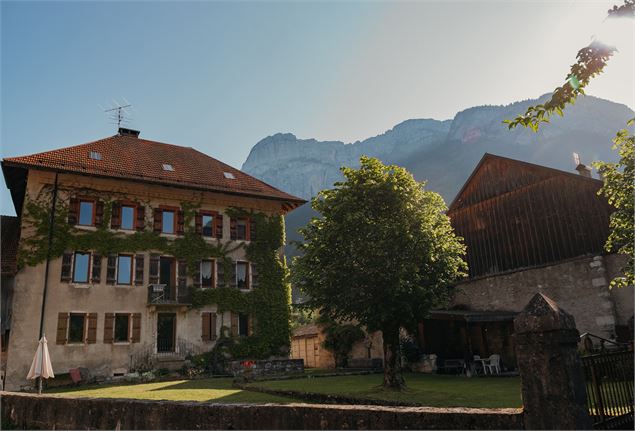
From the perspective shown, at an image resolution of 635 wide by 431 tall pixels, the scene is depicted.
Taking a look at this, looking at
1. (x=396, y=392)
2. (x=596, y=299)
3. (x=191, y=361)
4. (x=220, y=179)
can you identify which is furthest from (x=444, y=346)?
(x=220, y=179)

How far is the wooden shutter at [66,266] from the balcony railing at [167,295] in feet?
14.8

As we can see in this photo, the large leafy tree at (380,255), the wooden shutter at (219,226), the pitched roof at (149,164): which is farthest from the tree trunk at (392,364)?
the pitched roof at (149,164)

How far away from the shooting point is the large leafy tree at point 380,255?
55.4ft

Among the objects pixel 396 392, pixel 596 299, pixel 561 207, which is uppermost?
pixel 561 207

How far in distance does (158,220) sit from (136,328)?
6.85 m

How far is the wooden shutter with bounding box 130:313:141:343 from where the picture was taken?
27.8 metres

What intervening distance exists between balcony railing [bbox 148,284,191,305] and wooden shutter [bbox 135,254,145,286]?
28.0 inches

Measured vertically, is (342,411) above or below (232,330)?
below

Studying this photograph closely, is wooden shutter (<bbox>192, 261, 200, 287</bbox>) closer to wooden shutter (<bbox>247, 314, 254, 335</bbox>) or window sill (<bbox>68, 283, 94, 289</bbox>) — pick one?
wooden shutter (<bbox>247, 314, 254, 335</bbox>)

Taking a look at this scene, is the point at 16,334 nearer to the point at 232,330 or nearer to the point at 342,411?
the point at 232,330

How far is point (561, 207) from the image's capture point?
24484 mm

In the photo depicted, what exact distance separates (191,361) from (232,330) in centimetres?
338

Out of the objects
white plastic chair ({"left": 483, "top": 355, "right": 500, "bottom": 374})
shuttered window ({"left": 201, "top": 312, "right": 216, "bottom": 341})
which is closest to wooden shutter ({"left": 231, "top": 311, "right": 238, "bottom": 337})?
shuttered window ({"left": 201, "top": 312, "right": 216, "bottom": 341})

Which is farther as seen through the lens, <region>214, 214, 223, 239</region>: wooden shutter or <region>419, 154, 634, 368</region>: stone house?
<region>214, 214, 223, 239</region>: wooden shutter
